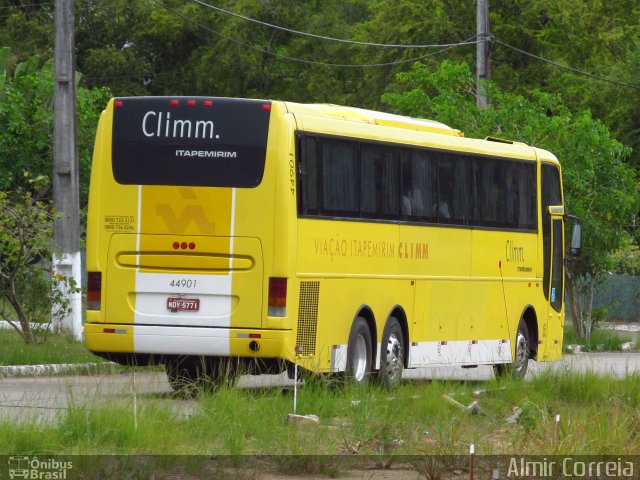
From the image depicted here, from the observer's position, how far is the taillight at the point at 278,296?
53.0ft

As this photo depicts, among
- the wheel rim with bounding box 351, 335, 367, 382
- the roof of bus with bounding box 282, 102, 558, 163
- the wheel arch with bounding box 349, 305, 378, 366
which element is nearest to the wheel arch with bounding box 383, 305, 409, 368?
the wheel arch with bounding box 349, 305, 378, 366

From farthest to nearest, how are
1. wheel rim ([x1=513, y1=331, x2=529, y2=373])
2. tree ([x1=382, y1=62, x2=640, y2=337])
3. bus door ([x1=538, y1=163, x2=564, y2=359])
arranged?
tree ([x1=382, y1=62, x2=640, y2=337])
bus door ([x1=538, y1=163, x2=564, y2=359])
wheel rim ([x1=513, y1=331, x2=529, y2=373])

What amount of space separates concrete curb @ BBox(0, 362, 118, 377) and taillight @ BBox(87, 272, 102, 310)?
10.2 ft

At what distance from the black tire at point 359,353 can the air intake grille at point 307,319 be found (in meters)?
0.86

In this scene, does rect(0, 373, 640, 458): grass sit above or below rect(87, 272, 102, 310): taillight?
below

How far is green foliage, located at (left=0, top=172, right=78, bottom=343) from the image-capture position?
22.1m

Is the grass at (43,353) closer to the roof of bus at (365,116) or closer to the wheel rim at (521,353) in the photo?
the roof of bus at (365,116)

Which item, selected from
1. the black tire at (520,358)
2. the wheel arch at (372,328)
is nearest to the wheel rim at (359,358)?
the wheel arch at (372,328)

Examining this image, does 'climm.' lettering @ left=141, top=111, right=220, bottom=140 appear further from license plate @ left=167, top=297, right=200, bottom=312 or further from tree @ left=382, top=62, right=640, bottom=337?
tree @ left=382, top=62, right=640, bottom=337

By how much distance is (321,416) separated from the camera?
44.0 ft

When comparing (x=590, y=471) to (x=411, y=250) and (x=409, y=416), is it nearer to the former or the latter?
(x=409, y=416)

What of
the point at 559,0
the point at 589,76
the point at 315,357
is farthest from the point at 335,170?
the point at 559,0

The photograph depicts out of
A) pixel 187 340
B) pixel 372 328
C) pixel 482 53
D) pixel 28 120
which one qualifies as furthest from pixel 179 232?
pixel 28 120

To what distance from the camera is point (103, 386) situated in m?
15.8
